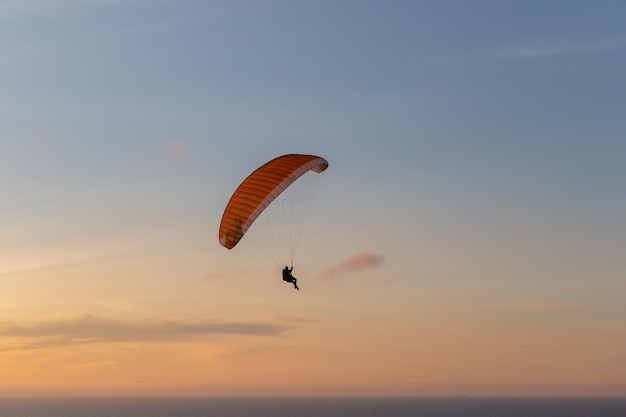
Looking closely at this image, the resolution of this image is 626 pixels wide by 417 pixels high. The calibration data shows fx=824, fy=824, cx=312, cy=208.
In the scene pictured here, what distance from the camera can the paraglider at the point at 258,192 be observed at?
47750 millimetres

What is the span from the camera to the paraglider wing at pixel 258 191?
47750 millimetres

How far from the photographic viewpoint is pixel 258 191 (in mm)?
47906

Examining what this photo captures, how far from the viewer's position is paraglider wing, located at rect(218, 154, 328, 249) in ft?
157

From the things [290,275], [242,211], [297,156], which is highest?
[297,156]

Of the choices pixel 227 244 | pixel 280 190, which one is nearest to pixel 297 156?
pixel 280 190

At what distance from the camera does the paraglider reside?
157 ft

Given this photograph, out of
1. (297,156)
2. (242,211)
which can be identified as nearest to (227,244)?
(242,211)

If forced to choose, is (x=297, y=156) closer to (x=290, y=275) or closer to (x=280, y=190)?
(x=280, y=190)

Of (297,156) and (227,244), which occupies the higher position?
(297,156)

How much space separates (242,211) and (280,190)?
8.43 ft

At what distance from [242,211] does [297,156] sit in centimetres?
474

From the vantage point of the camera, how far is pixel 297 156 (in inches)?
1943

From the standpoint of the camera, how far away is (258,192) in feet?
157

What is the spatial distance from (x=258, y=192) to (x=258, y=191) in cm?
7
